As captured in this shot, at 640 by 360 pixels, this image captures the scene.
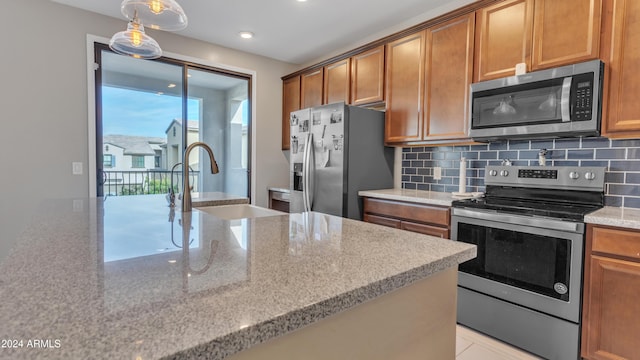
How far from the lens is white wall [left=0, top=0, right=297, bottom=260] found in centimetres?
275

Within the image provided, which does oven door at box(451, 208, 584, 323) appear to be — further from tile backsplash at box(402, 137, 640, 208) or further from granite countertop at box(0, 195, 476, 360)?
granite countertop at box(0, 195, 476, 360)

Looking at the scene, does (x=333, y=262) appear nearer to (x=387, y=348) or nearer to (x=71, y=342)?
(x=387, y=348)

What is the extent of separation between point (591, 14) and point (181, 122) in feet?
12.1

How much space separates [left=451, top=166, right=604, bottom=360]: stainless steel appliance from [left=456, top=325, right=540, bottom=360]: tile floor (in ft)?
0.14

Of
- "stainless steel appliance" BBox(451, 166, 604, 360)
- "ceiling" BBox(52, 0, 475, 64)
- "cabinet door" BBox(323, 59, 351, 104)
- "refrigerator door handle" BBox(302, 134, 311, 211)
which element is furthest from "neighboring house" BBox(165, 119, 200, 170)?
"stainless steel appliance" BBox(451, 166, 604, 360)

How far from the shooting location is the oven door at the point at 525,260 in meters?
1.79

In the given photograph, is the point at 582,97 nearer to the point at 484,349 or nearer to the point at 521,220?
the point at 521,220

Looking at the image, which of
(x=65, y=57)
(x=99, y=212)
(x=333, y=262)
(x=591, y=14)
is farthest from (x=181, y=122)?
(x=591, y=14)

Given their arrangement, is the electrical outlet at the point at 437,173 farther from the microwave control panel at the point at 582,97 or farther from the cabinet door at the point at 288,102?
the cabinet door at the point at 288,102

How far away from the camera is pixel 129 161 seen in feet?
11.3

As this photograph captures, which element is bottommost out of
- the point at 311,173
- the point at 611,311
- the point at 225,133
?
the point at 611,311

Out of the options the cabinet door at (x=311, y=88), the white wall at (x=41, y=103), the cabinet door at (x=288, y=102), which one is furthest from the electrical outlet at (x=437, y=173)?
the white wall at (x=41, y=103)

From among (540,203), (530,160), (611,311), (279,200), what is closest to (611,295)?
(611,311)

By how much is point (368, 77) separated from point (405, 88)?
483mm
